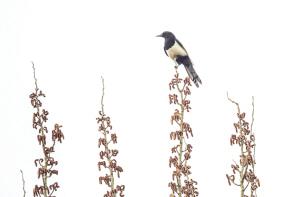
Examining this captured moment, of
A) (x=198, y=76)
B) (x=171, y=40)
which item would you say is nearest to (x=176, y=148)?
(x=198, y=76)

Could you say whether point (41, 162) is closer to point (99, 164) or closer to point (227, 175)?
point (99, 164)

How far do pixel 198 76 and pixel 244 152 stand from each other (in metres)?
5.01

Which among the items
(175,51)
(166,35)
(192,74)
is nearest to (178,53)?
(175,51)

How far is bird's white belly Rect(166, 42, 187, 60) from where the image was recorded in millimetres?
12719

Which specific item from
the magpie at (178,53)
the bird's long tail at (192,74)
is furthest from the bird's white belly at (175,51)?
the bird's long tail at (192,74)

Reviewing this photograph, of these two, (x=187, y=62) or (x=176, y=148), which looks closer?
(x=176, y=148)

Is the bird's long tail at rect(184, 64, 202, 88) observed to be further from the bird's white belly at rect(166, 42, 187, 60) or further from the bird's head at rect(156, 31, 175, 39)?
the bird's head at rect(156, 31, 175, 39)

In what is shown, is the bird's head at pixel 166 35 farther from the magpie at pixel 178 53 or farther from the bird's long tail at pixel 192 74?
the bird's long tail at pixel 192 74

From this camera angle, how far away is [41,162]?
21.9 feet

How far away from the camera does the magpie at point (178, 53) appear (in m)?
11.7

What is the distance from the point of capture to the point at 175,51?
42.4 ft

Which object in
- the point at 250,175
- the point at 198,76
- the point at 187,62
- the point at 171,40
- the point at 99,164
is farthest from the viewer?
the point at 171,40

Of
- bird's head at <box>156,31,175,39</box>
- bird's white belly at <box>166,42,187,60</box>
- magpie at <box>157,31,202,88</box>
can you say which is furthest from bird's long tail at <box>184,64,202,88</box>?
bird's head at <box>156,31,175,39</box>

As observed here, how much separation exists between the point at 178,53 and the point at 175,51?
17cm
